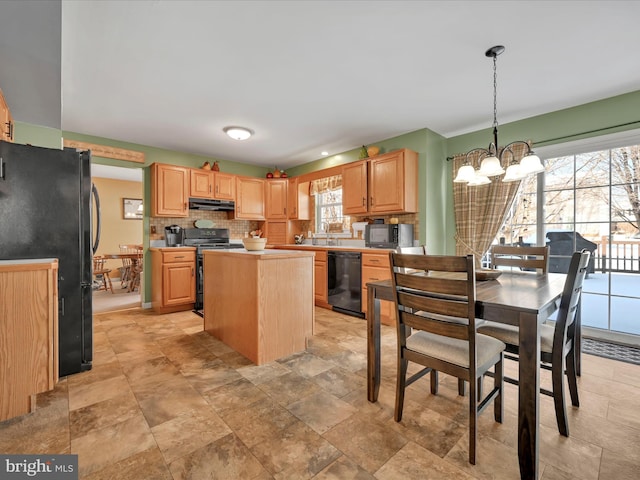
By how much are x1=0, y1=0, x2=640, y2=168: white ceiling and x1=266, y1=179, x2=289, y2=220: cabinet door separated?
1.85 m

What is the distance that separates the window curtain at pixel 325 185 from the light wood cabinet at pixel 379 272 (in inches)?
64.0

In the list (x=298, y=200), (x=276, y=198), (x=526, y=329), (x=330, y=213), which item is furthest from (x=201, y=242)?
(x=526, y=329)

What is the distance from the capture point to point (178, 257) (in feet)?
14.0

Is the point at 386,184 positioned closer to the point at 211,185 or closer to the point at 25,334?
the point at 211,185

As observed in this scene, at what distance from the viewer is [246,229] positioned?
5668 mm

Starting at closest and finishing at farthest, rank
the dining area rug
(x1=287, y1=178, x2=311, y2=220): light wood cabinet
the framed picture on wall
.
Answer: the dining area rug, (x1=287, y1=178, x2=311, y2=220): light wood cabinet, the framed picture on wall

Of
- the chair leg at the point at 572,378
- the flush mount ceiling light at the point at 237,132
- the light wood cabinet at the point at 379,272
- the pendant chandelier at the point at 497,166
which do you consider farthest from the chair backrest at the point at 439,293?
the flush mount ceiling light at the point at 237,132

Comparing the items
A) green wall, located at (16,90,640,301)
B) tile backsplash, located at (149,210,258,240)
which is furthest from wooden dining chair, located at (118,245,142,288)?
green wall, located at (16,90,640,301)

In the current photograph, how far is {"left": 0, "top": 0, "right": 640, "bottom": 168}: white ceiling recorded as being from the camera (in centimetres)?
186

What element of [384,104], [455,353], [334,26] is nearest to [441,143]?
[384,104]

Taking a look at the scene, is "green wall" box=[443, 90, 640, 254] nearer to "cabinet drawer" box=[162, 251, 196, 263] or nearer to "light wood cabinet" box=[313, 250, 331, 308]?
"light wood cabinet" box=[313, 250, 331, 308]

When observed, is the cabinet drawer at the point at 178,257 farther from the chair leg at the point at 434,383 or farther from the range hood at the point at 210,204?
the chair leg at the point at 434,383

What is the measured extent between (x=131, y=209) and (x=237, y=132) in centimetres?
502

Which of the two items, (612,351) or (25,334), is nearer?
(25,334)
